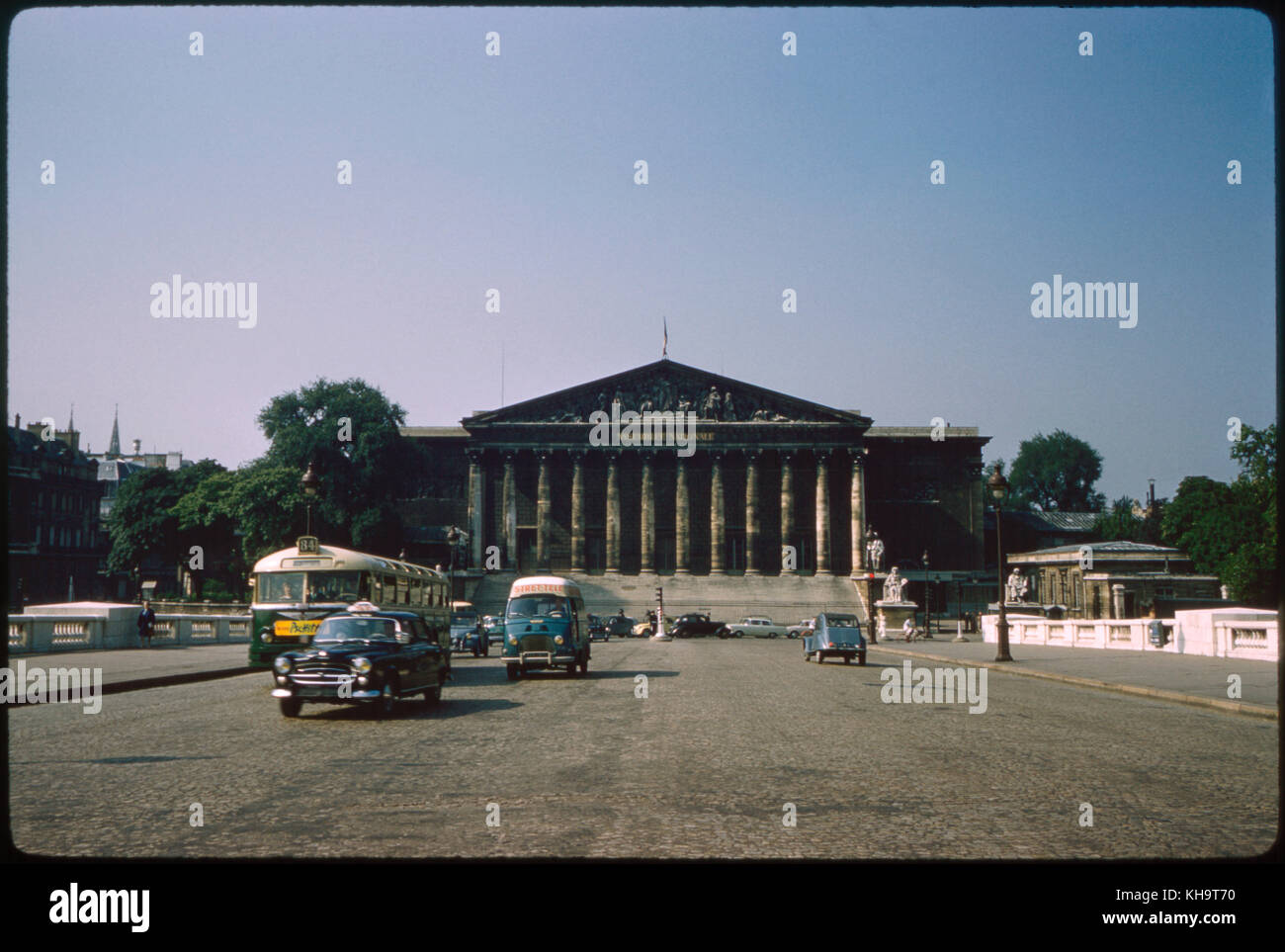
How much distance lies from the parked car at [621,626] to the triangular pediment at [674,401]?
86.8 feet

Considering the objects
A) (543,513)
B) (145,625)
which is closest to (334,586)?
(145,625)

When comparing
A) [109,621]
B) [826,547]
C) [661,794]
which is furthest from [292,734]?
[826,547]

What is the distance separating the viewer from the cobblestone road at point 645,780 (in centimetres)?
743

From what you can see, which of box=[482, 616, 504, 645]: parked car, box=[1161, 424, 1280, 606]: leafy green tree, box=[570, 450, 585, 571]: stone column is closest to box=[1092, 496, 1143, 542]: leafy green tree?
box=[1161, 424, 1280, 606]: leafy green tree

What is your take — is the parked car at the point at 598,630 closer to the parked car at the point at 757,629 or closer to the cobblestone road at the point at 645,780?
the parked car at the point at 757,629

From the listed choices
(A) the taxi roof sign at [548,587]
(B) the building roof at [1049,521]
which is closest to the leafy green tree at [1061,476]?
(B) the building roof at [1049,521]

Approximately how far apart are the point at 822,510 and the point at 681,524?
1198cm

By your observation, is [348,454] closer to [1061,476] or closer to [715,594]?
[715,594]

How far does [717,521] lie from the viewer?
3745 inches

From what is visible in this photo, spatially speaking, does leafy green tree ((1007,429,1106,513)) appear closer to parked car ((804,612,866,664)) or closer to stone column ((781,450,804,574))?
stone column ((781,450,804,574))

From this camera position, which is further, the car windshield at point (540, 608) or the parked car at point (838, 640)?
the parked car at point (838, 640)
